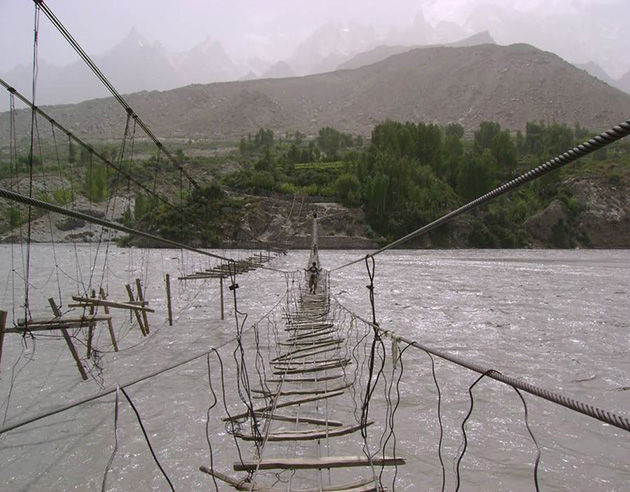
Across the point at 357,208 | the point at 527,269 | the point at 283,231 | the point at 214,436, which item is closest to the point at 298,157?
the point at 357,208

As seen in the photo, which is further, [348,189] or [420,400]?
[348,189]

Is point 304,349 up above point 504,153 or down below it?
below

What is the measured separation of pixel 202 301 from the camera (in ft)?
59.4

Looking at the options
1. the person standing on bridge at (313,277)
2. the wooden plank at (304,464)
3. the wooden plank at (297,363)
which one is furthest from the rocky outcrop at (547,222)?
the wooden plank at (304,464)

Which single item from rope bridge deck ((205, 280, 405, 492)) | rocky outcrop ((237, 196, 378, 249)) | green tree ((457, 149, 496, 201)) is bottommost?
rope bridge deck ((205, 280, 405, 492))

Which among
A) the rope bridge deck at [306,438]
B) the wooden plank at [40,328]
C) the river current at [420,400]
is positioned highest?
the wooden plank at [40,328]

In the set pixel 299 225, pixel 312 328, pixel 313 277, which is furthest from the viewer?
pixel 299 225

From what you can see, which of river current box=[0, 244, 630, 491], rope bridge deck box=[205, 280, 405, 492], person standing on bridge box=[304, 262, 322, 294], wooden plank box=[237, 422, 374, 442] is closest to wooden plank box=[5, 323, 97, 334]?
river current box=[0, 244, 630, 491]

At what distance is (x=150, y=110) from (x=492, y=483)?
8057 inches

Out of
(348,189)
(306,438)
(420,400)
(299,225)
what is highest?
(348,189)

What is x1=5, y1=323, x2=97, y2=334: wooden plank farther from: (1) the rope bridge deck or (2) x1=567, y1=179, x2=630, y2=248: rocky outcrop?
(2) x1=567, y1=179, x2=630, y2=248: rocky outcrop

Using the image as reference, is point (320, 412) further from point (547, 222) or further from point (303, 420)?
point (547, 222)

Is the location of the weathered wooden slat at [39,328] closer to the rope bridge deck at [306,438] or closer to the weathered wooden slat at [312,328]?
the rope bridge deck at [306,438]

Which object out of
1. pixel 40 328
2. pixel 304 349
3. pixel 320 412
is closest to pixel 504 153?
pixel 304 349
